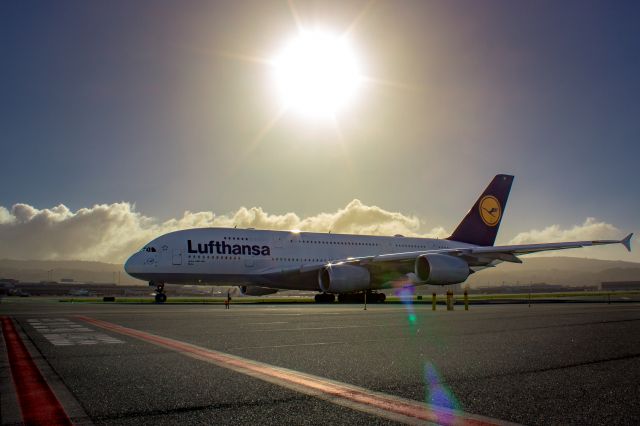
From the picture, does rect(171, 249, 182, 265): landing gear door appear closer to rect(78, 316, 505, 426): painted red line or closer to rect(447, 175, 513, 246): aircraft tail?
rect(447, 175, 513, 246): aircraft tail

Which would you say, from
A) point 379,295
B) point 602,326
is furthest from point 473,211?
point 602,326

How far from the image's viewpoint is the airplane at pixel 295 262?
28.4 m

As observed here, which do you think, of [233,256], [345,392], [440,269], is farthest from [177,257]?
[345,392]

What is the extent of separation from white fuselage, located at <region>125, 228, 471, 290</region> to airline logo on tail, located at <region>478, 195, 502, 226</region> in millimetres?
13629

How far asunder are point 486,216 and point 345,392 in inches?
1634

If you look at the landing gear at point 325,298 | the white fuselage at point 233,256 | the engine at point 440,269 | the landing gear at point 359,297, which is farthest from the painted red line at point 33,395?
the landing gear at point 359,297

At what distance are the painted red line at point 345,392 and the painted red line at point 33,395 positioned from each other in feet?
6.24

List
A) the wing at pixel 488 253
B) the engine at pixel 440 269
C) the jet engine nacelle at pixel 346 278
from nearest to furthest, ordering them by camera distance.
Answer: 1. the wing at pixel 488 253
2. the engine at pixel 440 269
3. the jet engine nacelle at pixel 346 278

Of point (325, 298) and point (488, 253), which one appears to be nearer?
point (488, 253)

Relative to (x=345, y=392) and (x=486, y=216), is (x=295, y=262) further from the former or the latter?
(x=345, y=392)

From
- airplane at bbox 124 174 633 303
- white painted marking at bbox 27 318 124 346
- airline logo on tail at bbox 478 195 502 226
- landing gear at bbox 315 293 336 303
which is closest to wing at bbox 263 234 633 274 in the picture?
airplane at bbox 124 174 633 303

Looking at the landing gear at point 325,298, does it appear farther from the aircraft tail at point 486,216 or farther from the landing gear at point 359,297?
the aircraft tail at point 486,216

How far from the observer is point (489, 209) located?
43438 millimetres

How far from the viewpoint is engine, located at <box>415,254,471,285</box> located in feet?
88.7
